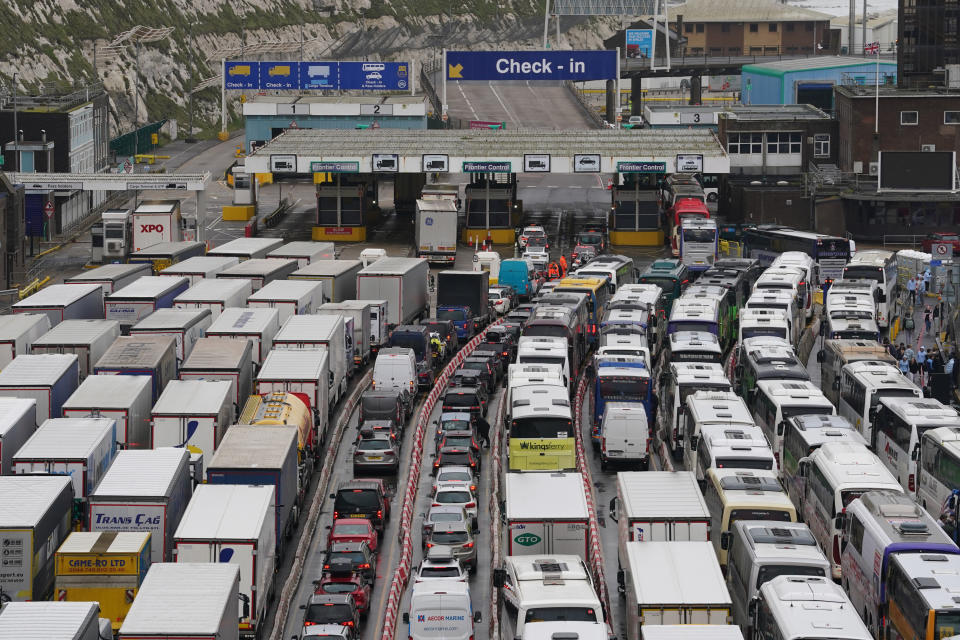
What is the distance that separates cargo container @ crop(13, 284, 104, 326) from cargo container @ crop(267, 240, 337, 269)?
10.5 m

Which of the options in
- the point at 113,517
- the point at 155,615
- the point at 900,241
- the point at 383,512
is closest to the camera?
the point at 155,615

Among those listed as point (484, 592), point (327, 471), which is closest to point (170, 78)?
point (327, 471)

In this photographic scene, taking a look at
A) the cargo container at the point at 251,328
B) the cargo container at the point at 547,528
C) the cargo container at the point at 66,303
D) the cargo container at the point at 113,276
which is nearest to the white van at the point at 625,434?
the cargo container at the point at 547,528

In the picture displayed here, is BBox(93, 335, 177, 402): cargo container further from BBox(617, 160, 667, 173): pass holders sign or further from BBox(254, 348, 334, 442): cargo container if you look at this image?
BBox(617, 160, 667, 173): pass holders sign

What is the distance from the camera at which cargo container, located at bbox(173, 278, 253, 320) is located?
57.2 metres

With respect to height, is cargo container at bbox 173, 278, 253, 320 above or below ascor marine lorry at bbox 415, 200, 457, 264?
below

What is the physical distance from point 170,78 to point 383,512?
122 meters

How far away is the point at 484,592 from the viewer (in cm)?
3616

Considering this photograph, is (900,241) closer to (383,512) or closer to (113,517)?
(383,512)

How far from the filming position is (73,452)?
38156 millimetres

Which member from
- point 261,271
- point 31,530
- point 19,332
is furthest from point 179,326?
point 31,530

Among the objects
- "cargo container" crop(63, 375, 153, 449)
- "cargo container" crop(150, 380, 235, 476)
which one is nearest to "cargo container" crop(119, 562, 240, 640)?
"cargo container" crop(150, 380, 235, 476)

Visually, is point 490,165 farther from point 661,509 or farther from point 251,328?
point 661,509

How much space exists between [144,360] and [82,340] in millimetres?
4538
